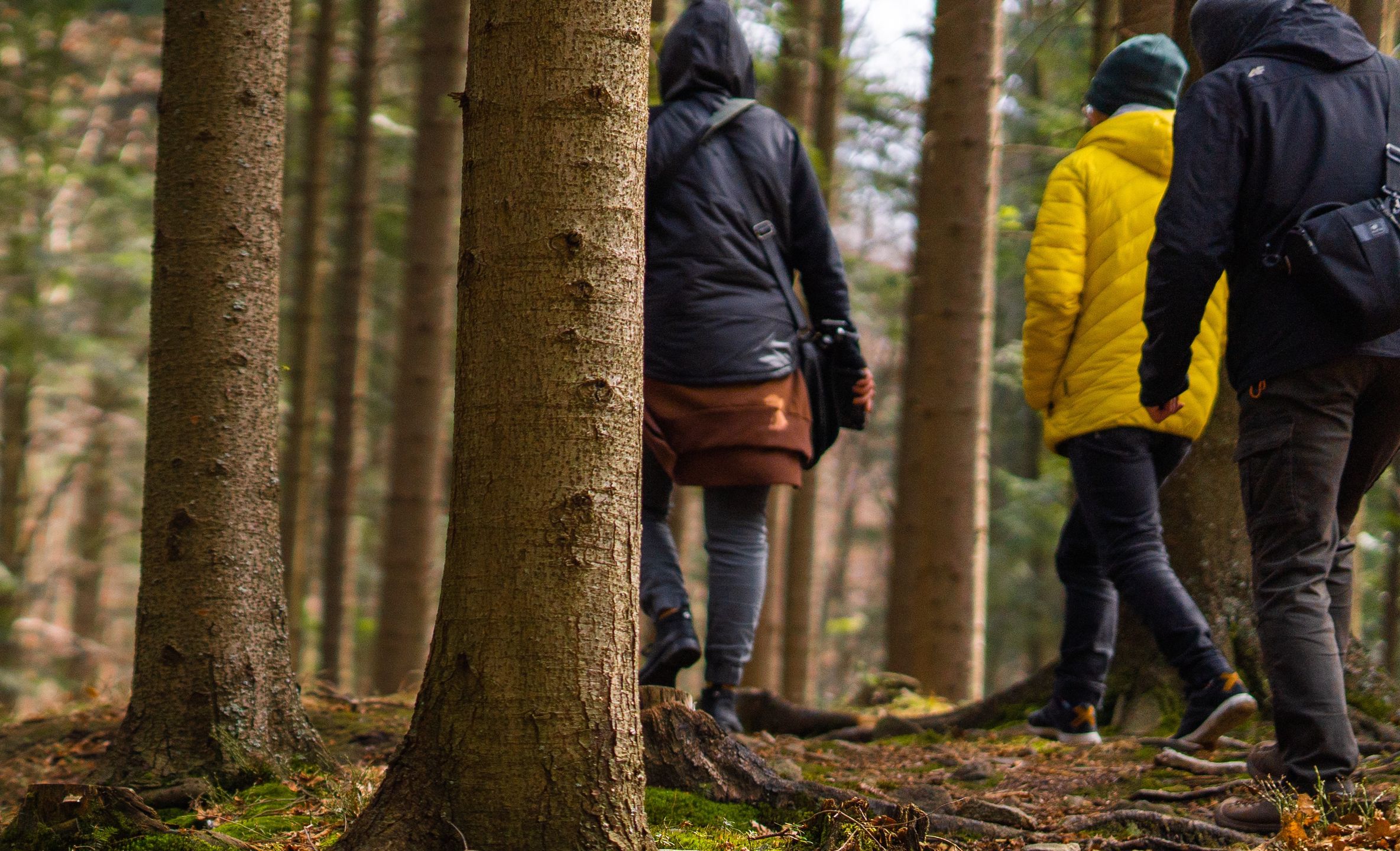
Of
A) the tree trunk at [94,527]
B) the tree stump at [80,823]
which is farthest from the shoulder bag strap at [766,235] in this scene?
Answer: the tree trunk at [94,527]

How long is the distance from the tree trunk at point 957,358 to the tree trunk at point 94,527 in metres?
10.5

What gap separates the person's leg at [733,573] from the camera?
430 centimetres

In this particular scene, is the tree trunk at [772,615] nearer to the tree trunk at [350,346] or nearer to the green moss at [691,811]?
the tree trunk at [350,346]

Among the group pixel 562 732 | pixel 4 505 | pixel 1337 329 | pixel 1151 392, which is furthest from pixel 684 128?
pixel 4 505

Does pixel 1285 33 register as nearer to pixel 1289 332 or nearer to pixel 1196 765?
pixel 1289 332

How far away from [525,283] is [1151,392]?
1.96 metres

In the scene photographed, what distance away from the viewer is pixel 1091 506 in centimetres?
417

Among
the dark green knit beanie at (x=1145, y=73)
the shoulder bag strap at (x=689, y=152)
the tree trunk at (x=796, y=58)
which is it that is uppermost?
the tree trunk at (x=796, y=58)

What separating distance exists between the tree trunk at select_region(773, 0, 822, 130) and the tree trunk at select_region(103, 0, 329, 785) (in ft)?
26.7

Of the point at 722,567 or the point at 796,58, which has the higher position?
the point at 796,58

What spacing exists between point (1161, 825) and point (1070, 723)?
147cm

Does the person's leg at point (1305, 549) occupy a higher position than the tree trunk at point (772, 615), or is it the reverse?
the person's leg at point (1305, 549)

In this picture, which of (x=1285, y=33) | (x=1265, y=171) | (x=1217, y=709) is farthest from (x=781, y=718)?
(x=1285, y=33)

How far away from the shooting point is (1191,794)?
345 centimetres
